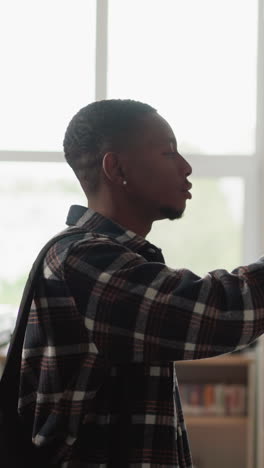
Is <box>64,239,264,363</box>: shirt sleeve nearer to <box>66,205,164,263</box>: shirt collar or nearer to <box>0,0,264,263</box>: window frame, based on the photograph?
<box>66,205,164,263</box>: shirt collar

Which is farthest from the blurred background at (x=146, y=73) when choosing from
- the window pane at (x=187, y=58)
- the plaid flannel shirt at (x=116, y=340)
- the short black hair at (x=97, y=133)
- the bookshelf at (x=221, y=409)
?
the plaid flannel shirt at (x=116, y=340)

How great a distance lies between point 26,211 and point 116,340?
3.12 metres

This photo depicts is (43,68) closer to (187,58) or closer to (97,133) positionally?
(187,58)

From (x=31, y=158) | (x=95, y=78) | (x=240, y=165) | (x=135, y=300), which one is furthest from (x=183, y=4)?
(x=135, y=300)

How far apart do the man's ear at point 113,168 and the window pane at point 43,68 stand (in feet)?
9.15

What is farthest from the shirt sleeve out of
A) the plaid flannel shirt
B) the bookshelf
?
the bookshelf

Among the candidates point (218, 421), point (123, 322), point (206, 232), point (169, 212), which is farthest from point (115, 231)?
point (206, 232)

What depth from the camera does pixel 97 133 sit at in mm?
1172

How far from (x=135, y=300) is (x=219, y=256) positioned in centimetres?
305

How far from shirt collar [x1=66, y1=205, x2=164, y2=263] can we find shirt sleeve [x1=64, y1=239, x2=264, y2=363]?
0.44 ft

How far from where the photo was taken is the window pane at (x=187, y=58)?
3.85 metres

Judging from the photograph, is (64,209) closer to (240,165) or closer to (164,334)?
(240,165)

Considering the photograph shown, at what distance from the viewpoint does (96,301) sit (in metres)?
0.95

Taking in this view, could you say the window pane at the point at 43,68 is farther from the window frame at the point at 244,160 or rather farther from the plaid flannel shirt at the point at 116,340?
the plaid flannel shirt at the point at 116,340
